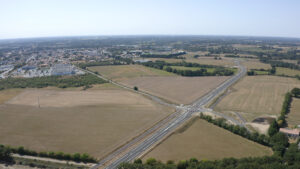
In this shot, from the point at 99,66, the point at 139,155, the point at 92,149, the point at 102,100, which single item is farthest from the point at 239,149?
the point at 99,66

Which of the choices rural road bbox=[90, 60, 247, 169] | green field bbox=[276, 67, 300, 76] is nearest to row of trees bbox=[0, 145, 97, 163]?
rural road bbox=[90, 60, 247, 169]

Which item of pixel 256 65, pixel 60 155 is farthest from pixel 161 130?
pixel 256 65

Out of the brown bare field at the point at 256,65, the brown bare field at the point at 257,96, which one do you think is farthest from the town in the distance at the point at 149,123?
the brown bare field at the point at 256,65

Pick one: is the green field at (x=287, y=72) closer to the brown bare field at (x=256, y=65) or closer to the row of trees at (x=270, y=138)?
the brown bare field at (x=256, y=65)

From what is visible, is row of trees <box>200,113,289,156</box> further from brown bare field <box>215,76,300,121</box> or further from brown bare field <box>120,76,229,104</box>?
brown bare field <box>120,76,229,104</box>

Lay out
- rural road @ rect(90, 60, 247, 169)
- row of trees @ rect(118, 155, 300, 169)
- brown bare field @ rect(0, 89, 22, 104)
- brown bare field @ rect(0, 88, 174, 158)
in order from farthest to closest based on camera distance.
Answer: brown bare field @ rect(0, 89, 22, 104)
brown bare field @ rect(0, 88, 174, 158)
rural road @ rect(90, 60, 247, 169)
row of trees @ rect(118, 155, 300, 169)

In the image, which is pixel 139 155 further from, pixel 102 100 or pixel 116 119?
pixel 102 100
